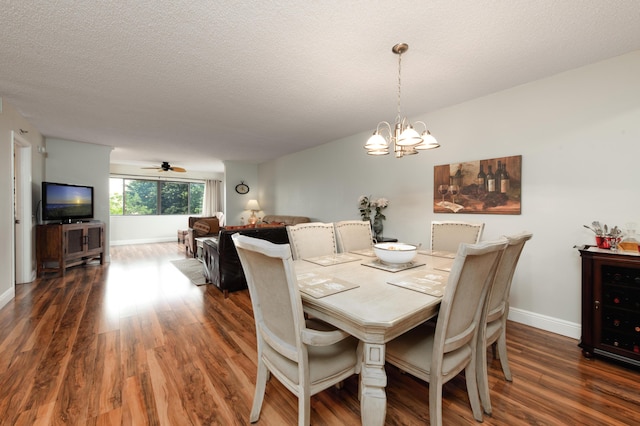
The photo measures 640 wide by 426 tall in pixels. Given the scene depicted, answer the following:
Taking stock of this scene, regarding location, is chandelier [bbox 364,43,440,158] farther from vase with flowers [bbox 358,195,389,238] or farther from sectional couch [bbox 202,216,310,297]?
sectional couch [bbox 202,216,310,297]

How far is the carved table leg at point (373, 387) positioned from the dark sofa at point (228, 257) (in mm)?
2614

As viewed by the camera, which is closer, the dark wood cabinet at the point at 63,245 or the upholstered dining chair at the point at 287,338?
the upholstered dining chair at the point at 287,338

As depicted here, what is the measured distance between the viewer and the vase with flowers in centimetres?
393

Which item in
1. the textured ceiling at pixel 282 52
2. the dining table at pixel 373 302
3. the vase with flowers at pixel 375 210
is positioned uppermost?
the textured ceiling at pixel 282 52

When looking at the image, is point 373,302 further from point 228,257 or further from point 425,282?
point 228,257

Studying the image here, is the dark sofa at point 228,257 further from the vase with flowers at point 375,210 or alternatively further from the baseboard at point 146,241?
the baseboard at point 146,241

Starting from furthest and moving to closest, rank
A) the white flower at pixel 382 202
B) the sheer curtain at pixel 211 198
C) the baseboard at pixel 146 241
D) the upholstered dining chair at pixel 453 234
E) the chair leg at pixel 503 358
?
the sheer curtain at pixel 211 198
the baseboard at pixel 146 241
the white flower at pixel 382 202
the upholstered dining chair at pixel 453 234
the chair leg at pixel 503 358

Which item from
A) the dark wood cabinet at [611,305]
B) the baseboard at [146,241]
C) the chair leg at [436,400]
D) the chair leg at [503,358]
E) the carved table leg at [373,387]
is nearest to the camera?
the carved table leg at [373,387]

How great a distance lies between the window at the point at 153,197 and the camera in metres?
7.87

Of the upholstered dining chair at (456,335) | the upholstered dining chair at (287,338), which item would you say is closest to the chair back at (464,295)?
the upholstered dining chair at (456,335)

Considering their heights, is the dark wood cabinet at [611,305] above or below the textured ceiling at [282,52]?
below

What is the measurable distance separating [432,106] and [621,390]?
2915mm

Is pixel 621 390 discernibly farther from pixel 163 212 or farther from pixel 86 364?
pixel 163 212

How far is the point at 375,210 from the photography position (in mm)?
4145
